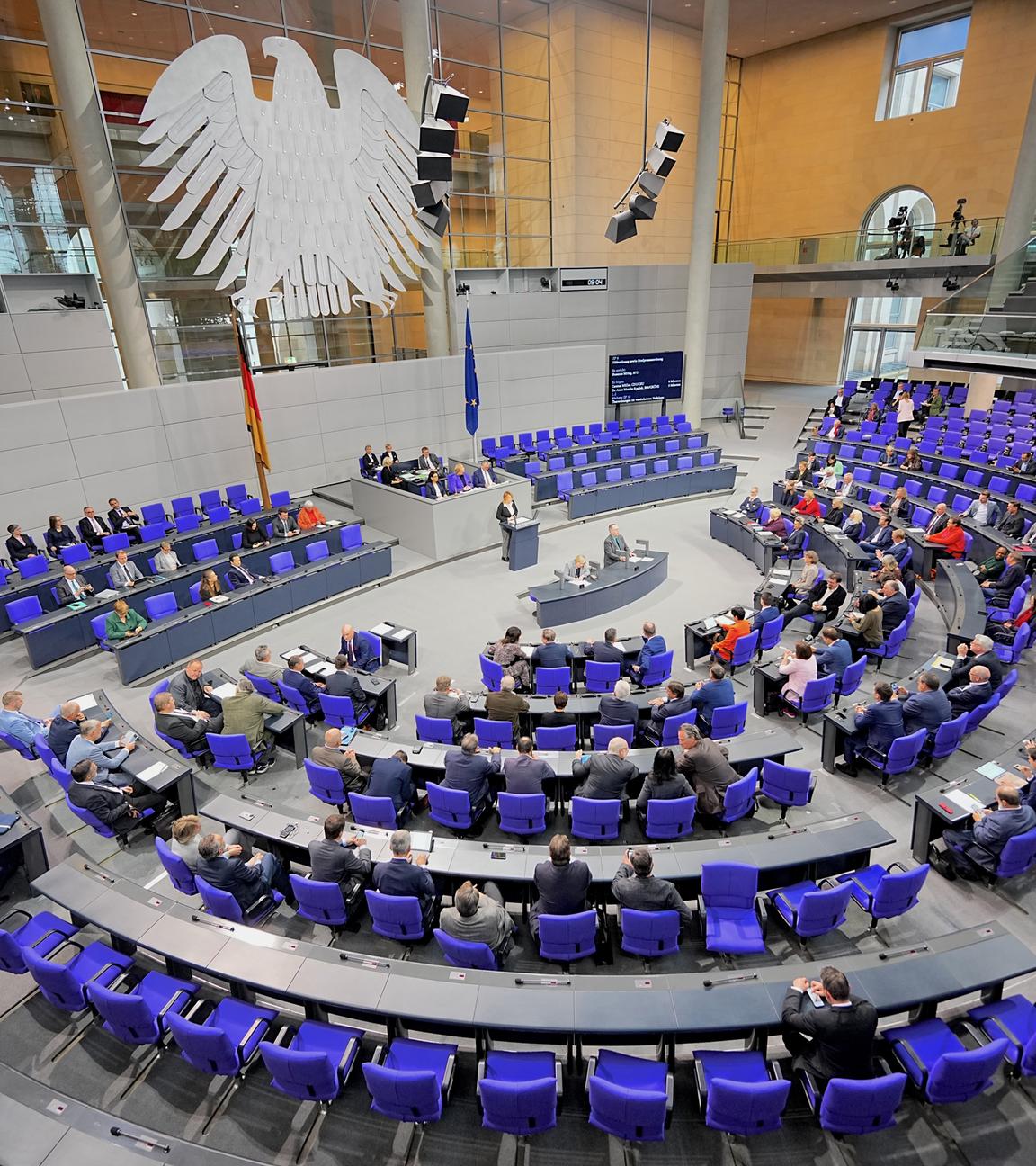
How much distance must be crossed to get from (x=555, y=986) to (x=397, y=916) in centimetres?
136

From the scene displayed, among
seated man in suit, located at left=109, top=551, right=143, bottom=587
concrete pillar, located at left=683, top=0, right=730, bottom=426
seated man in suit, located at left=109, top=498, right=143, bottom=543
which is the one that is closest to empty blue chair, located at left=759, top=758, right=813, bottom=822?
seated man in suit, located at left=109, top=551, right=143, bottom=587

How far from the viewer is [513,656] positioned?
8953 mm

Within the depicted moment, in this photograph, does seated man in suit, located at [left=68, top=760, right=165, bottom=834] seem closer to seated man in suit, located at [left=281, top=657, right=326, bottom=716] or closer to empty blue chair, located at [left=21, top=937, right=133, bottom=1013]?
empty blue chair, located at [left=21, top=937, right=133, bottom=1013]

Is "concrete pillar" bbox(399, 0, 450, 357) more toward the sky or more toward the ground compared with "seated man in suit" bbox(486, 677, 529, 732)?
more toward the sky

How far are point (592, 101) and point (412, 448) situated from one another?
40.8 feet

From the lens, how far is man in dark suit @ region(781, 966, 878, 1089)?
3.98m

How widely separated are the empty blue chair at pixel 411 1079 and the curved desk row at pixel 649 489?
1267 centimetres

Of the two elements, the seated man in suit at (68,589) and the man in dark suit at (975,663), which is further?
the seated man in suit at (68,589)

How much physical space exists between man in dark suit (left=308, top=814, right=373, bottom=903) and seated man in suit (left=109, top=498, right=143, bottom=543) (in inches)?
384

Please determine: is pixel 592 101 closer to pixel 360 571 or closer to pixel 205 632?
pixel 360 571

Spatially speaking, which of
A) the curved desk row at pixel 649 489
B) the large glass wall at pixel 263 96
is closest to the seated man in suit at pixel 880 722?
the curved desk row at pixel 649 489

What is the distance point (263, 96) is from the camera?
15195 millimetres

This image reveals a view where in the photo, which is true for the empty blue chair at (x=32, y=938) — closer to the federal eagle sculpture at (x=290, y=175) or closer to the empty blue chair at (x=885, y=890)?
the empty blue chair at (x=885, y=890)

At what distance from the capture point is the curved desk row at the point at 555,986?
4.32 meters
